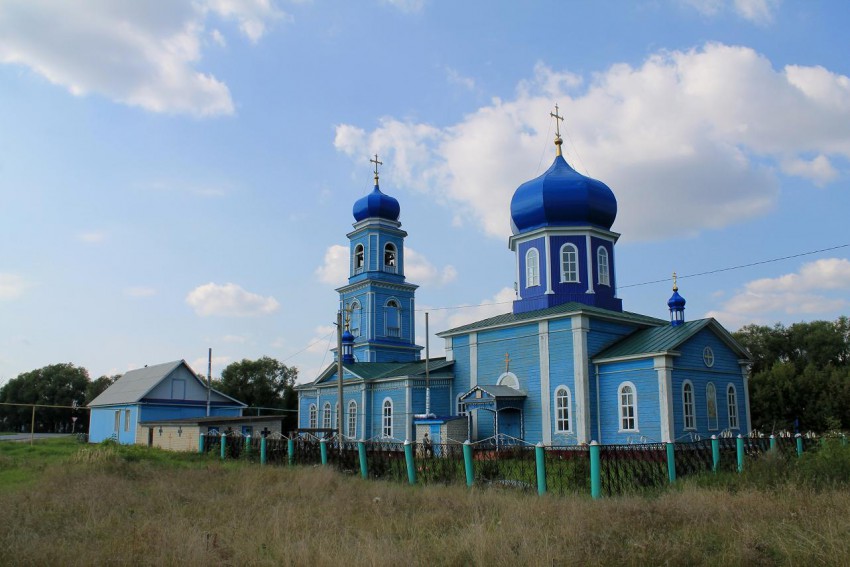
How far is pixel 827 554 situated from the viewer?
5.80 meters

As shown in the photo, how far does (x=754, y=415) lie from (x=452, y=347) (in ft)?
64.7

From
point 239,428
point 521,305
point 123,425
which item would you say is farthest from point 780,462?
point 123,425

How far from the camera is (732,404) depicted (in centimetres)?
2316

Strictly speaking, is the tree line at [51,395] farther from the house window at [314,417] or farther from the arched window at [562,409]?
the arched window at [562,409]

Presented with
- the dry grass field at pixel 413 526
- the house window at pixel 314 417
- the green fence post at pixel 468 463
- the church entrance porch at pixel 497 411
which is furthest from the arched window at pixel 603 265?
the dry grass field at pixel 413 526

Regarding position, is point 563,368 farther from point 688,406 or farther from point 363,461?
point 363,461

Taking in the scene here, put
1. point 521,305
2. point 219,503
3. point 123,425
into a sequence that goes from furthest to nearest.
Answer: point 123,425 < point 521,305 < point 219,503

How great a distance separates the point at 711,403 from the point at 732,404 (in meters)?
1.59

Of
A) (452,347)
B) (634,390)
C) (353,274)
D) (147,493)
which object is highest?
(353,274)

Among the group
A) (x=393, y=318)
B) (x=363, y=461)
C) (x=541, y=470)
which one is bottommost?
(x=363, y=461)

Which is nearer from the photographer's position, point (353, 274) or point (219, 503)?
point (219, 503)

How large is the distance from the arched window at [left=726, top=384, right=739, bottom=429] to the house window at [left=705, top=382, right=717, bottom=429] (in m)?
1.02

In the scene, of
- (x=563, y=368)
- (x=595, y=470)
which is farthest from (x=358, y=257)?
(x=595, y=470)

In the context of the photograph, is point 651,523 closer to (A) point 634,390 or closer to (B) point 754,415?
(A) point 634,390
